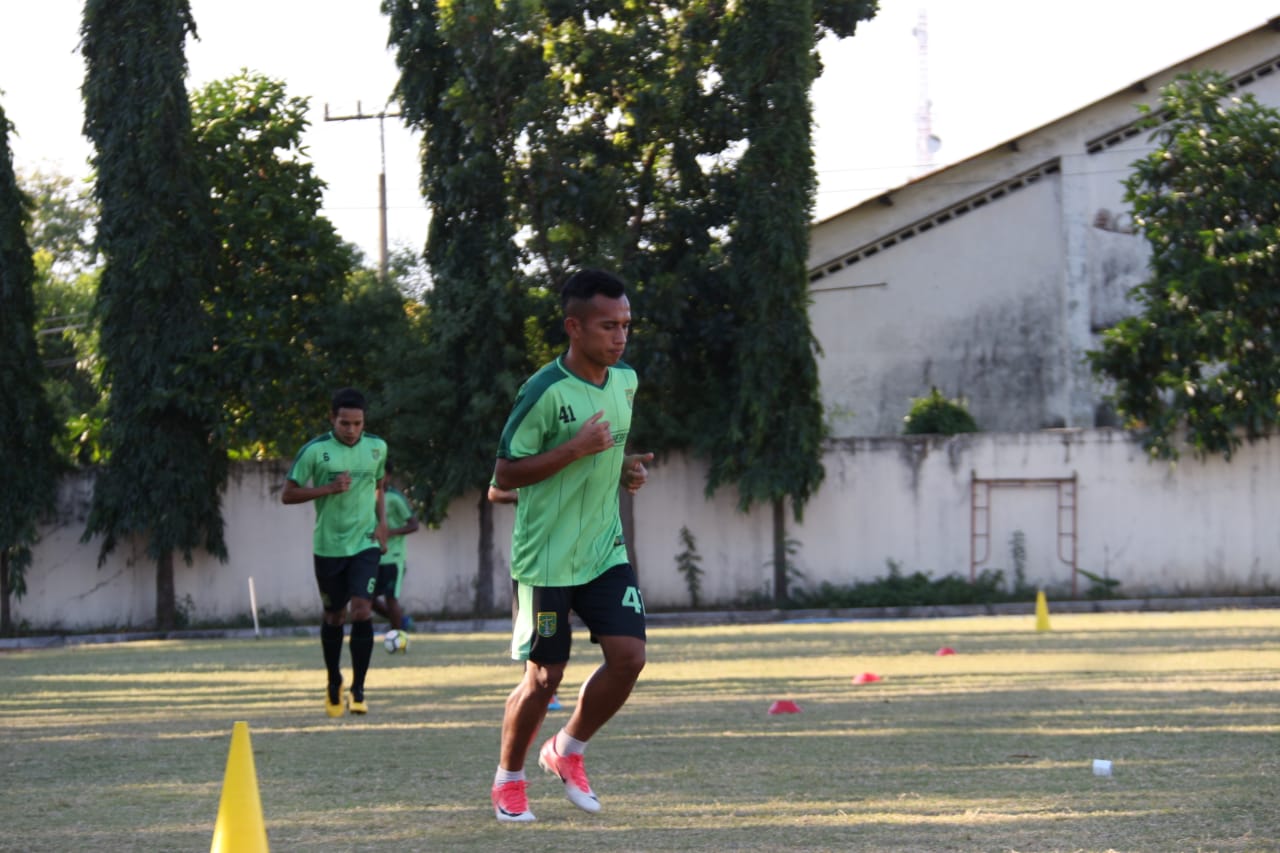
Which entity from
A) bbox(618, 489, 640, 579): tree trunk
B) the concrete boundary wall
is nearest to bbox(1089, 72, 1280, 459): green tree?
the concrete boundary wall

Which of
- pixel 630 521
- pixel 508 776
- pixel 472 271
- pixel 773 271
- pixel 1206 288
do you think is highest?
pixel 472 271

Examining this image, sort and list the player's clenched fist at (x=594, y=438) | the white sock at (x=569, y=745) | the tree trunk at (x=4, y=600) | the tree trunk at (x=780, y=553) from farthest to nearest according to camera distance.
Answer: the tree trunk at (x=780, y=553) < the tree trunk at (x=4, y=600) < the white sock at (x=569, y=745) < the player's clenched fist at (x=594, y=438)

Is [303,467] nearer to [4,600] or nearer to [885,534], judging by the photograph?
[4,600]

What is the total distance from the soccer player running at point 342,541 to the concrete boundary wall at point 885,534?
17.2 metres

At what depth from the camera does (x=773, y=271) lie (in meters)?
28.7

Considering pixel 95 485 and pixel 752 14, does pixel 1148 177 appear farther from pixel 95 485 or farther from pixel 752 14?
pixel 95 485

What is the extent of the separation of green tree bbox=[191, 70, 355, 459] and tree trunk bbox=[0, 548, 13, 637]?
158 inches

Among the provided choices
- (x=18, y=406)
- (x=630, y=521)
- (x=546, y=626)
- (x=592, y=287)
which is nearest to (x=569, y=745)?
(x=546, y=626)

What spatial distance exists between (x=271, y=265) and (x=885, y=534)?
1123cm

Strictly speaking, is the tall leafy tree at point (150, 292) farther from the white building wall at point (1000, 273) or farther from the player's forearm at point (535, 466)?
the player's forearm at point (535, 466)

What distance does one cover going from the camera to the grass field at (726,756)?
6664 millimetres

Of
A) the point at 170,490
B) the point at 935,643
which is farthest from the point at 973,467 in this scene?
the point at 170,490

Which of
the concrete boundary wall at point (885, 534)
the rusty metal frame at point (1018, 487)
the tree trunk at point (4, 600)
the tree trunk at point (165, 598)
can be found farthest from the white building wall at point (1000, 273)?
the tree trunk at point (4, 600)

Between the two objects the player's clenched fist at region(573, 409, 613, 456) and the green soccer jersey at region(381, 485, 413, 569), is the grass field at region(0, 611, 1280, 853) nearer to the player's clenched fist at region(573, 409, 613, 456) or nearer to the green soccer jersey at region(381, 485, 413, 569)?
the player's clenched fist at region(573, 409, 613, 456)
